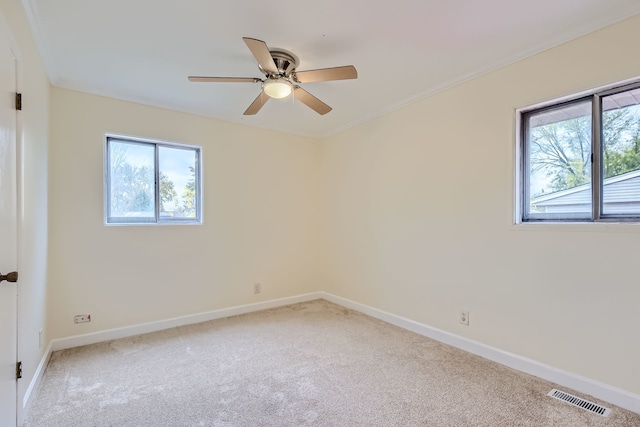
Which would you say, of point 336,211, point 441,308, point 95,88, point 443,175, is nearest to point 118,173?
point 95,88

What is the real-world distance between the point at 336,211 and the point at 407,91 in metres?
1.85

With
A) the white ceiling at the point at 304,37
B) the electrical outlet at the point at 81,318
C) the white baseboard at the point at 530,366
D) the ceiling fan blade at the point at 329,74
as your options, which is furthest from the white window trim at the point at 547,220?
the electrical outlet at the point at 81,318

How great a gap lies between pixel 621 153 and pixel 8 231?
3599 mm

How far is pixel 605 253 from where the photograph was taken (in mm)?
2002

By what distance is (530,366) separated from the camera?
234cm

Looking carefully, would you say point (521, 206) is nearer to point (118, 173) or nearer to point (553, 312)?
point (553, 312)

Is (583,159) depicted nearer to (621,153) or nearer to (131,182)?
(621,153)

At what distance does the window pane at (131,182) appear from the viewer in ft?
10.4

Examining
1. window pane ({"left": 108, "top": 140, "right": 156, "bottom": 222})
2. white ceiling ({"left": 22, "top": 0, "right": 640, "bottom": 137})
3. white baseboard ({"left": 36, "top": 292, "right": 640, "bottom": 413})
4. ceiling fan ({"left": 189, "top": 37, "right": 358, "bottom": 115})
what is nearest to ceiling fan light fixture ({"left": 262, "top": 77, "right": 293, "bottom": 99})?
ceiling fan ({"left": 189, "top": 37, "right": 358, "bottom": 115})

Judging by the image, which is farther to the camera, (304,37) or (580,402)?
(304,37)

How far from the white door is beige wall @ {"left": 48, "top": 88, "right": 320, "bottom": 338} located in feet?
4.51

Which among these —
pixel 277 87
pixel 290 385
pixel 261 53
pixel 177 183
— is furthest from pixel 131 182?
pixel 290 385

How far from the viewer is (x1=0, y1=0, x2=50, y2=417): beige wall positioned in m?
1.78

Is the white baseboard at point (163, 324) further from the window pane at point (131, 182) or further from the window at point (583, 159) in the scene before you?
the window at point (583, 159)
